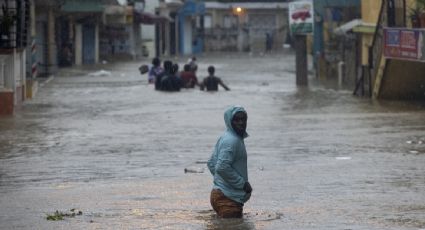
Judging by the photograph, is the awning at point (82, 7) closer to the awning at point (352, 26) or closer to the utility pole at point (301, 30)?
the awning at point (352, 26)

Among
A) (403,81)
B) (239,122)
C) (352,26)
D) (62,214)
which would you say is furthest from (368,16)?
(62,214)

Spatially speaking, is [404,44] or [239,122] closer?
[239,122]

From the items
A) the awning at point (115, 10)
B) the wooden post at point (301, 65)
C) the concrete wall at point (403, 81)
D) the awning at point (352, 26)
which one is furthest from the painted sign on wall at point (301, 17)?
the awning at point (115, 10)

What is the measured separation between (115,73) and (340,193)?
34476 mm

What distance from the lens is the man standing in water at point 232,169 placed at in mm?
11703

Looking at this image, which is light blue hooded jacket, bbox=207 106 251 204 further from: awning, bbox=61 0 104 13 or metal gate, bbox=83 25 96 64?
metal gate, bbox=83 25 96 64

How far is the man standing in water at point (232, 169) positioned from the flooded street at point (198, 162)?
160mm

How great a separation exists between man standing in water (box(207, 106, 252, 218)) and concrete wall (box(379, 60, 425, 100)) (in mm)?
18457

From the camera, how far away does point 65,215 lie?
1188 centimetres

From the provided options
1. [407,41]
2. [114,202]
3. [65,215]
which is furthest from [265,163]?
[407,41]

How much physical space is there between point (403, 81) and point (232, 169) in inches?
767

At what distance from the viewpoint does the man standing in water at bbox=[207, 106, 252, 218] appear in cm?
1170

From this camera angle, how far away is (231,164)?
11.8 metres

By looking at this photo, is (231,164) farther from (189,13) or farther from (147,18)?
(189,13)
